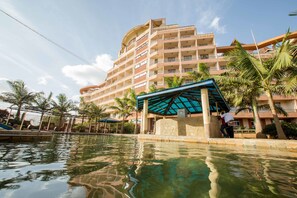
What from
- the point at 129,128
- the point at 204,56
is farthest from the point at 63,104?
the point at 204,56

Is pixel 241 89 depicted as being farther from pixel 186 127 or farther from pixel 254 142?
pixel 254 142

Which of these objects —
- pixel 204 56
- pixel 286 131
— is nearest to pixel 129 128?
pixel 286 131

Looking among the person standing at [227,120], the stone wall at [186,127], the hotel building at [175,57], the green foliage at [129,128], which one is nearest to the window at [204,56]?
the hotel building at [175,57]

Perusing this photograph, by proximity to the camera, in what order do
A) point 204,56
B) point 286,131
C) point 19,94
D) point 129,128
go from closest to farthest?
1. point 286,131
2. point 19,94
3. point 129,128
4. point 204,56

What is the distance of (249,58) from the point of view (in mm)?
10148

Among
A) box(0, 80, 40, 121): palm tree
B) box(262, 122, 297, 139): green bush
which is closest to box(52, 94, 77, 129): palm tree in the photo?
box(0, 80, 40, 121): palm tree

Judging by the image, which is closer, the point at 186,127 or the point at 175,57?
the point at 186,127


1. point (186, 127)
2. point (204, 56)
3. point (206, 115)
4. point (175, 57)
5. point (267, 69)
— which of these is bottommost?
point (186, 127)

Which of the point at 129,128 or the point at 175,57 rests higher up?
the point at 175,57

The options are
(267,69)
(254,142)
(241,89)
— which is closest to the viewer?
(254,142)

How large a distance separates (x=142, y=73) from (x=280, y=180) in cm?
3648

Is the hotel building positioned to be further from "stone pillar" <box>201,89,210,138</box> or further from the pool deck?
the pool deck

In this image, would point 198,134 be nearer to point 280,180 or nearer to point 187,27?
point 280,180

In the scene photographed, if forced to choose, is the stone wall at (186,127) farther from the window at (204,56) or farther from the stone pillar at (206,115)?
the window at (204,56)
